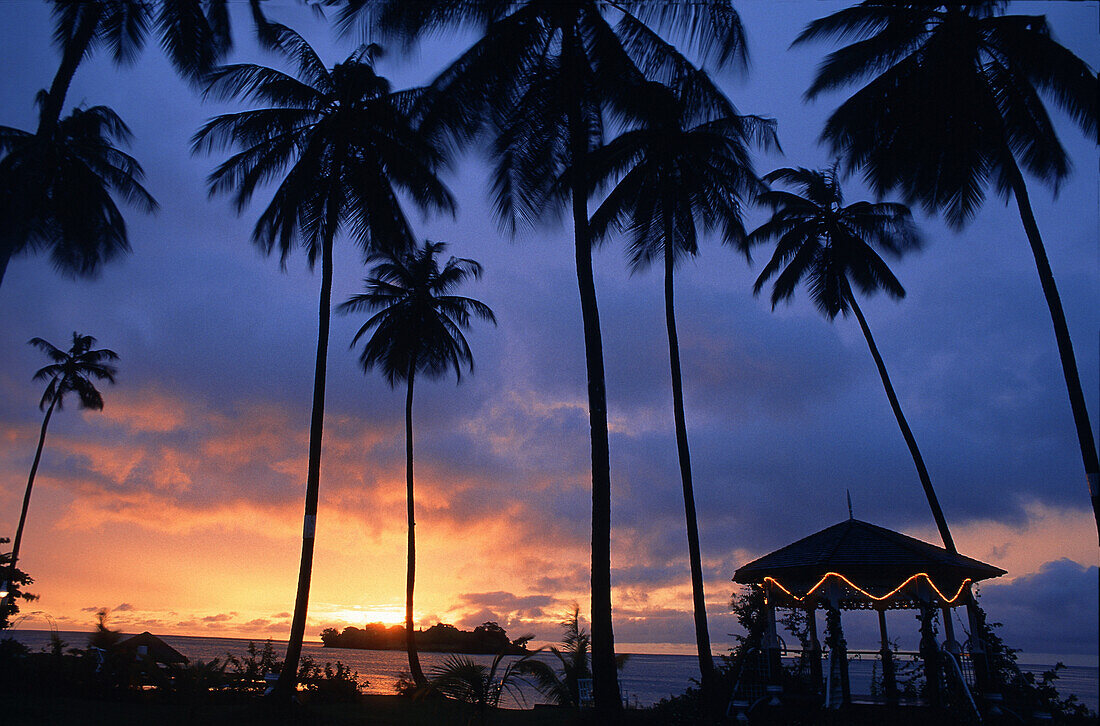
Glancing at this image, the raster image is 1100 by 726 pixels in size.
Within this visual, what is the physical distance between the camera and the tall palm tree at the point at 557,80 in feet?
45.0

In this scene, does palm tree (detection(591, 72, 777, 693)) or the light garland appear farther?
palm tree (detection(591, 72, 777, 693))

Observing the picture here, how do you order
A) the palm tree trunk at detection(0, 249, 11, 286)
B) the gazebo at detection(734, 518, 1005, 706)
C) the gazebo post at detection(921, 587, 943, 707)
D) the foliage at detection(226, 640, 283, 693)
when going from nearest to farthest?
the palm tree trunk at detection(0, 249, 11, 286), the gazebo post at detection(921, 587, 943, 707), the gazebo at detection(734, 518, 1005, 706), the foliage at detection(226, 640, 283, 693)

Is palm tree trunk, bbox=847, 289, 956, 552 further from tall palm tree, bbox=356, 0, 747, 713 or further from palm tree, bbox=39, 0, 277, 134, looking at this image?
palm tree, bbox=39, 0, 277, 134

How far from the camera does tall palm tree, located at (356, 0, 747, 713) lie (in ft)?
45.0

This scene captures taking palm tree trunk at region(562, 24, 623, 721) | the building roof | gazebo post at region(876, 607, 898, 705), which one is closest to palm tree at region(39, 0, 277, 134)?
palm tree trunk at region(562, 24, 623, 721)

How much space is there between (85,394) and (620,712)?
3406cm

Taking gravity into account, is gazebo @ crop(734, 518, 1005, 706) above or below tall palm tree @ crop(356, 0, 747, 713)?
below

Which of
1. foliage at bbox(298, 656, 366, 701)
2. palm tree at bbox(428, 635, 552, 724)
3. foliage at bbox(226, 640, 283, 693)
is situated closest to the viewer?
palm tree at bbox(428, 635, 552, 724)

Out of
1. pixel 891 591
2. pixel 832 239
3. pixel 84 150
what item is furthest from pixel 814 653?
pixel 84 150

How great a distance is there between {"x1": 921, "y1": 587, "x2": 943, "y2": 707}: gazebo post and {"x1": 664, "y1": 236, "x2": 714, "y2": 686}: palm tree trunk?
4405 mm

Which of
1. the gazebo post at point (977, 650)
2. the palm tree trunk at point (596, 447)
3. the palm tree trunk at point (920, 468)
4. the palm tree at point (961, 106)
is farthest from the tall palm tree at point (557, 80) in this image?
the palm tree trunk at point (920, 468)

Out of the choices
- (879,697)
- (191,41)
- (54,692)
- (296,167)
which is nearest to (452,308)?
(296,167)

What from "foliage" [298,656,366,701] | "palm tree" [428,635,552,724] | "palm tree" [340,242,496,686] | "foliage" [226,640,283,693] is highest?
"palm tree" [340,242,496,686]

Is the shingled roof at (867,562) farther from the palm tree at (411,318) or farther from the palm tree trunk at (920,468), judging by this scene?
the palm tree at (411,318)
